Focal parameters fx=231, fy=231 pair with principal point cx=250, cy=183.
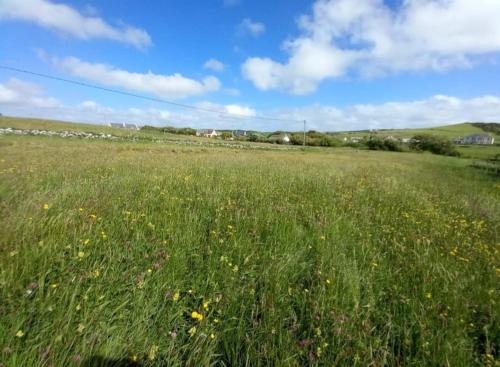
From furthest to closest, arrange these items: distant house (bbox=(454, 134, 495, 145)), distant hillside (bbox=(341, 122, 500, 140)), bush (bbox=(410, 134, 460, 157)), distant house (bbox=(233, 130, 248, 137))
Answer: distant hillside (bbox=(341, 122, 500, 140)) → distant house (bbox=(233, 130, 248, 137)) → distant house (bbox=(454, 134, 495, 145)) → bush (bbox=(410, 134, 460, 157))

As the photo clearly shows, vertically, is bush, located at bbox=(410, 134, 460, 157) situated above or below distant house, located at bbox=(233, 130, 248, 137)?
below

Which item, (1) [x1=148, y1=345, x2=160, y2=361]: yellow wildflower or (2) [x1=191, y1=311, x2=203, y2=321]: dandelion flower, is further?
(2) [x1=191, y1=311, x2=203, y2=321]: dandelion flower

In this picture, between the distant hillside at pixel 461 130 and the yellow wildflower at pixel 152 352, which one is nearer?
the yellow wildflower at pixel 152 352

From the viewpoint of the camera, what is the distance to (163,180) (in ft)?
22.1

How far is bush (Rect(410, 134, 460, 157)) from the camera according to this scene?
63.6 meters

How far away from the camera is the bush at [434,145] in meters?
63.6

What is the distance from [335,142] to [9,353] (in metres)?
86.2

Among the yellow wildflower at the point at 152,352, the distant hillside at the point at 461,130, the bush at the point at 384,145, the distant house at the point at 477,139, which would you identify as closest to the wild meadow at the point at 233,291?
the yellow wildflower at the point at 152,352

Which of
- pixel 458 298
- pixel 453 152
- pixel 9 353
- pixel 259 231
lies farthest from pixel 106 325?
pixel 453 152

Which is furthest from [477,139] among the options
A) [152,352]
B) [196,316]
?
[152,352]

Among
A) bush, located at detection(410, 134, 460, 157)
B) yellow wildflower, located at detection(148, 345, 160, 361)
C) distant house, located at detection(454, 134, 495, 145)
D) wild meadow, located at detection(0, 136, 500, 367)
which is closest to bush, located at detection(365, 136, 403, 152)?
bush, located at detection(410, 134, 460, 157)

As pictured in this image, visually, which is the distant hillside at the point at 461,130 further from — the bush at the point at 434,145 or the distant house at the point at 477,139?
the bush at the point at 434,145

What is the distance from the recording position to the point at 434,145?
67312 millimetres

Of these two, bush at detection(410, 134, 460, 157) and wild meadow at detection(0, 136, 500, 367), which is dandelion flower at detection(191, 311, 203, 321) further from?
bush at detection(410, 134, 460, 157)
